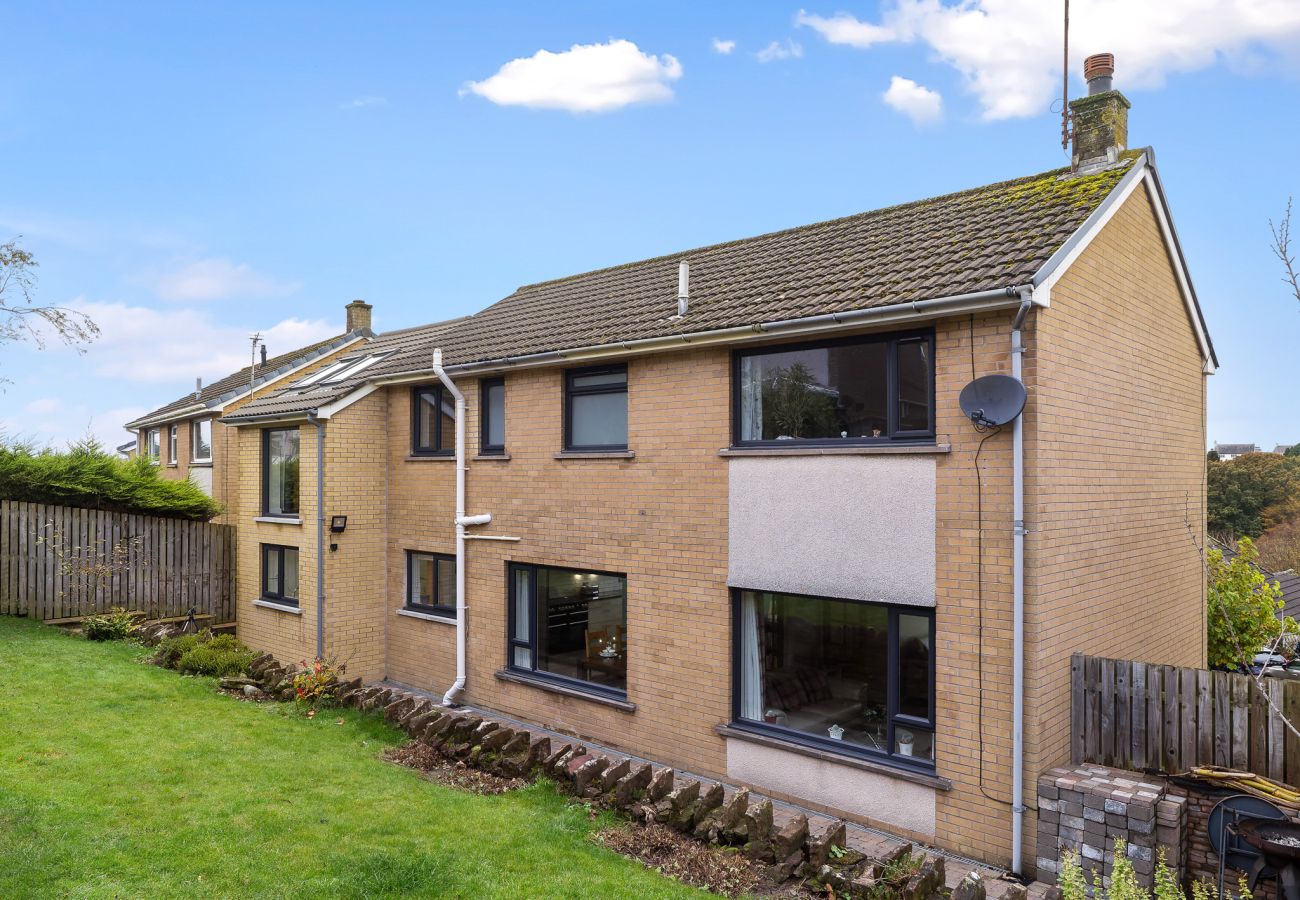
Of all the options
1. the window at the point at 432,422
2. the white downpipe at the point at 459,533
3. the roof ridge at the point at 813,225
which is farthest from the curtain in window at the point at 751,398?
the window at the point at 432,422

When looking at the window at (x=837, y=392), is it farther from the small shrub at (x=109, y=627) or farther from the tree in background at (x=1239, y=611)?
the small shrub at (x=109, y=627)

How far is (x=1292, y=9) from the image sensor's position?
630cm

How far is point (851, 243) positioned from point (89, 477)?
651 inches

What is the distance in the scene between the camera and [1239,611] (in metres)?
12.5

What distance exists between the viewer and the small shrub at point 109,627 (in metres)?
15.2

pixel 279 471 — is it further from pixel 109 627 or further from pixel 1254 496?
pixel 1254 496

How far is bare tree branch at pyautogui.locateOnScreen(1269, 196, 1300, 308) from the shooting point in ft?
14.1

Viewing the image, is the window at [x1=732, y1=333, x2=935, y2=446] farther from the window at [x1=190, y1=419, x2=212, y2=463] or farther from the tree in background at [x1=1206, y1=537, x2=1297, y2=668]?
the window at [x1=190, y1=419, x2=212, y2=463]

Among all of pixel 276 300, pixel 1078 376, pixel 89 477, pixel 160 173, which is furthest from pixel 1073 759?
pixel 276 300

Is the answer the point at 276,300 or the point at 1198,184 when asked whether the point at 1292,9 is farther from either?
the point at 276,300

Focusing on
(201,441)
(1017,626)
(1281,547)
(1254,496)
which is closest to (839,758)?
(1017,626)

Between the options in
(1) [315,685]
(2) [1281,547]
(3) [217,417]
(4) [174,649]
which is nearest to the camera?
(1) [315,685]

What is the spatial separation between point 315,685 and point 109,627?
6.47 m

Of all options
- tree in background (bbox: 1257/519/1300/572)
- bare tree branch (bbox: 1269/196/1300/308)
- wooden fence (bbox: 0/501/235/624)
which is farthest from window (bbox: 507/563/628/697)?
tree in background (bbox: 1257/519/1300/572)
